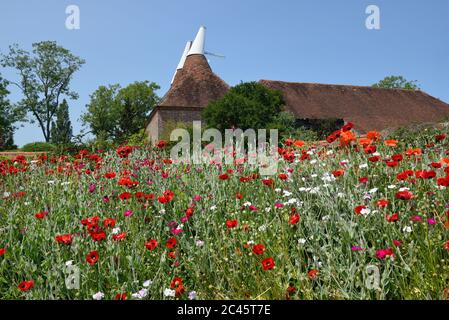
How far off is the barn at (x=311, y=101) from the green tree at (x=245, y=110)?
7764 mm

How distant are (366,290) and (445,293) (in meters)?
0.46

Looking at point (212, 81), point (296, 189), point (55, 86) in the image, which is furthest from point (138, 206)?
point (55, 86)

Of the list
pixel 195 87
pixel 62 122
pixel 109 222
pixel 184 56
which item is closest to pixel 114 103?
pixel 62 122

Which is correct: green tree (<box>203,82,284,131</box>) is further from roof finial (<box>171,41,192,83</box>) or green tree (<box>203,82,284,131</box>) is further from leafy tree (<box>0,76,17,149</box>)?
leafy tree (<box>0,76,17,149</box>)

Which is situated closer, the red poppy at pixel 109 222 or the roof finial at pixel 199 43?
the red poppy at pixel 109 222

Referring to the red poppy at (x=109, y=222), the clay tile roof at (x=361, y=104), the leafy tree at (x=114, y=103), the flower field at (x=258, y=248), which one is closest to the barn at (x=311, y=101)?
the clay tile roof at (x=361, y=104)

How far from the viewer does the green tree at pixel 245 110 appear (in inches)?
746

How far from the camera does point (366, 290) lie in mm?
2705

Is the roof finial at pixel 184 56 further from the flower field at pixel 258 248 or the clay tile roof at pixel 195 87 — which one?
the flower field at pixel 258 248

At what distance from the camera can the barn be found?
29.6 m

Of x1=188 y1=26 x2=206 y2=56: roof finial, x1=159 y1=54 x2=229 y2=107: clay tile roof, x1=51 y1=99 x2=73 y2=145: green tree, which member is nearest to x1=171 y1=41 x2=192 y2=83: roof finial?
x1=188 y1=26 x2=206 y2=56: roof finial

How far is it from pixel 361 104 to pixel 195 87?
13.6m

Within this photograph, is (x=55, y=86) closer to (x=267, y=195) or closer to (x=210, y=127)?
(x=210, y=127)

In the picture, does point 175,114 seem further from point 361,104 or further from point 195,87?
point 361,104
